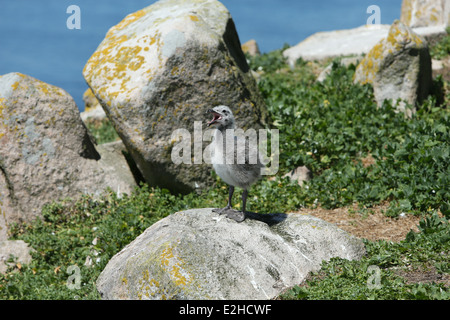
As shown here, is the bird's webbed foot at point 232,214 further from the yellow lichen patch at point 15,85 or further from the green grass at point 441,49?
the green grass at point 441,49

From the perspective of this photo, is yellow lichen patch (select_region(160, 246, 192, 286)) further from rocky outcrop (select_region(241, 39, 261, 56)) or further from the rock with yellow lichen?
rocky outcrop (select_region(241, 39, 261, 56))

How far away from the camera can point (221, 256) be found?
7059mm

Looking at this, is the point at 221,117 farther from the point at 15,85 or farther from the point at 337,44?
the point at 337,44

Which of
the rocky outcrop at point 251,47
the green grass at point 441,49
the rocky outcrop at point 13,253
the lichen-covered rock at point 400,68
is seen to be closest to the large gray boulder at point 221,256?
the rocky outcrop at point 13,253

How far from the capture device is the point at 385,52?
14.7 m

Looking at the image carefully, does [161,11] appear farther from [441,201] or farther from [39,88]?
[441,201]

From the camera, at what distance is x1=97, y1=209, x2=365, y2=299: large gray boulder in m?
6.64

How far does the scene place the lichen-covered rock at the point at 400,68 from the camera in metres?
14.5

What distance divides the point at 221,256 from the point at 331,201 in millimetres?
4647

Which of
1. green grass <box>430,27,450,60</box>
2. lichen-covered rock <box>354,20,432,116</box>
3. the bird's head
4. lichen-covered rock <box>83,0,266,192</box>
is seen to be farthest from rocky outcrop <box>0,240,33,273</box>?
green grass <box>430,27,450,60</box>

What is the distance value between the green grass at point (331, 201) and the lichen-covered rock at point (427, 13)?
10.7 metres

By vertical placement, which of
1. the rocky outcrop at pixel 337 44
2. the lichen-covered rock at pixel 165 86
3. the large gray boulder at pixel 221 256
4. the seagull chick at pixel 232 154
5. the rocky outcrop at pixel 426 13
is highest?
the rocky outcrop at pixel 426 13
